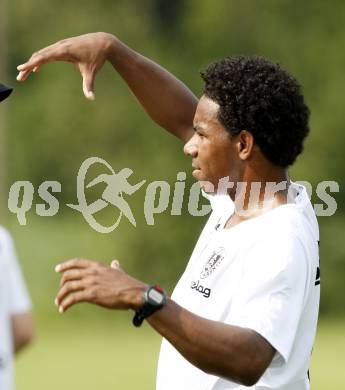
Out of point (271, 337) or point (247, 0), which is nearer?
point (271, 337)

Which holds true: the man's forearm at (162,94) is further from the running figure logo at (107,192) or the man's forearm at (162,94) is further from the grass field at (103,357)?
the running figure logo at (107,192)

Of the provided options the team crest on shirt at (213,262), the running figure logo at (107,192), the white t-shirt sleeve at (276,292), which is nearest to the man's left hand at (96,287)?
the white t-shirt sleeve at (276,292)

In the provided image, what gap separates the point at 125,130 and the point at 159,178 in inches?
60.1

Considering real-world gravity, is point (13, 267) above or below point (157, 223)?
below

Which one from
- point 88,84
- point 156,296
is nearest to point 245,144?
point 88,84

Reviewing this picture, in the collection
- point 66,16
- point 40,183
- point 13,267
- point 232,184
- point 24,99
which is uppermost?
point 66,16

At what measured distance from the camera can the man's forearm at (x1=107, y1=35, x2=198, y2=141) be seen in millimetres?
6312

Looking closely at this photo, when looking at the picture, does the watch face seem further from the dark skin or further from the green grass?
the green grass

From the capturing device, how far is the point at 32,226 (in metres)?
22.4

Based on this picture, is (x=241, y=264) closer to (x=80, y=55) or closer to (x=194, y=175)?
(x=194, y=175)

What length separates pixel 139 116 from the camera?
22.1 metres

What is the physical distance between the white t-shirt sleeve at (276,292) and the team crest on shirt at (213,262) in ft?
0.91

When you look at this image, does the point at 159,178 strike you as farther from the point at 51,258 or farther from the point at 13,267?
the point at 13,267

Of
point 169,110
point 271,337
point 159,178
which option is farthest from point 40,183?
point 271,337
